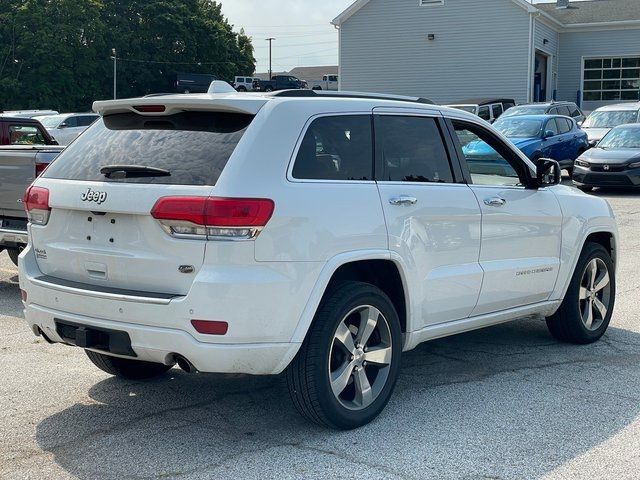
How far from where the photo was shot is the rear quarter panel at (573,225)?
6.26 m

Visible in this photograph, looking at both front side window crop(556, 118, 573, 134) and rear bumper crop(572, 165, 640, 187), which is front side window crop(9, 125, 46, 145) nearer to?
rear bumper crop(572, 165, 640, 187)

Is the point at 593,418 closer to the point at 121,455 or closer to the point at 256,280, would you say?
the point at 256,280

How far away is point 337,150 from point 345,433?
5.27ft

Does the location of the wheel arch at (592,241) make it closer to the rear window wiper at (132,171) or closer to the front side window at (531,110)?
the rear window wiper at (132,171)

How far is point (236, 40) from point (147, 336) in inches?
2850

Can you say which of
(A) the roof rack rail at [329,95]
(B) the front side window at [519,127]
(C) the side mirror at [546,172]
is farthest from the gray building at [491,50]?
(A) the roof rack rail at [329,95]

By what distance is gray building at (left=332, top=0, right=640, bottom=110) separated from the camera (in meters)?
36.2

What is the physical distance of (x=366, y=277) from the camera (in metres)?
5.03

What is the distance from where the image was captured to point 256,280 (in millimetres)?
4113

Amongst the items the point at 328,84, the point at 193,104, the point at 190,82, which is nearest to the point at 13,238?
the point at 193,104

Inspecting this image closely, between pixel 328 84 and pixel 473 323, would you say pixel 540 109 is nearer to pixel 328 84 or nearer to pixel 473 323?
pixel 473 323

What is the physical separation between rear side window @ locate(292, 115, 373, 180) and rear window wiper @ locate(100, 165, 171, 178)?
0.71 meters

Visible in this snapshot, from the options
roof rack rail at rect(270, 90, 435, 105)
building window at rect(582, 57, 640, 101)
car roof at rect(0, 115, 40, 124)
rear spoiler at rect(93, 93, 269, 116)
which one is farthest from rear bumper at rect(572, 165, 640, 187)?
building window at rect(582, 57, 640, 101)

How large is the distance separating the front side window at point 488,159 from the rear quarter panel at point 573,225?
46 centimetres
